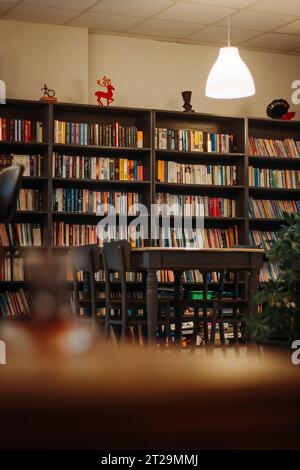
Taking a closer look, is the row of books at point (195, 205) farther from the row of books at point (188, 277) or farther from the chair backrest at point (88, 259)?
the chair backrest at point (88, 259)

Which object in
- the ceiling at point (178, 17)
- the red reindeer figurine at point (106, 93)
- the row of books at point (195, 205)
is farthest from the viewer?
the row of books at point (195, 205)

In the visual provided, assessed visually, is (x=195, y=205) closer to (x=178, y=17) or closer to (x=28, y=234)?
(x=28, y=234)

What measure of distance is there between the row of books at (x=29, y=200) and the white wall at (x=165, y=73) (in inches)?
41.6

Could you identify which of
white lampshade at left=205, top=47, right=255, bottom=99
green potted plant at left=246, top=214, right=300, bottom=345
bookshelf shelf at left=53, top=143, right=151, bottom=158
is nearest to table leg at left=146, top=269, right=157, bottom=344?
white lampshade at left=205, top=47, right=255, bottom=99

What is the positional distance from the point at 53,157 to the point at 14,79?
2.48 feet

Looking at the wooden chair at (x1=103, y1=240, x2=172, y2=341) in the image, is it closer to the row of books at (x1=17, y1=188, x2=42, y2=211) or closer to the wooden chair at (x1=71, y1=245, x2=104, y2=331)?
the wooden chair at (x1=71, y1=245, x2=104, y2=331)

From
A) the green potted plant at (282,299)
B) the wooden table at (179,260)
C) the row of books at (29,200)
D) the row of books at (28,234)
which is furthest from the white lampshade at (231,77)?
the green potted plant at (282,299)

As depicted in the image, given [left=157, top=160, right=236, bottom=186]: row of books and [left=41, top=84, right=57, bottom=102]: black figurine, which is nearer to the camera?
[left=41, top=84, right=57, bottom=102]: black figurine

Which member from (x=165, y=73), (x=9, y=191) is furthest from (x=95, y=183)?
(x=9, y=191)

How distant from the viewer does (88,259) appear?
498cm

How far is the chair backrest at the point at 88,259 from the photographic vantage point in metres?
4.95

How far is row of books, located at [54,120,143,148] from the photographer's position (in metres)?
6.39

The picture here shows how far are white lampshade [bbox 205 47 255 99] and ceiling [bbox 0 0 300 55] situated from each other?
2.99 ft
